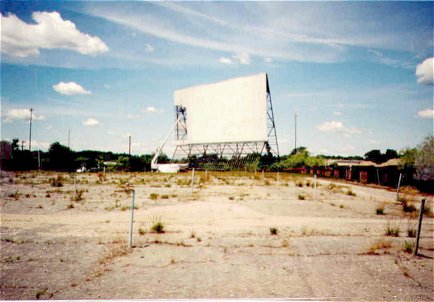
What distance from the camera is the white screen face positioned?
36562 millimetres

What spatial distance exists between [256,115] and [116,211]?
28.8 m

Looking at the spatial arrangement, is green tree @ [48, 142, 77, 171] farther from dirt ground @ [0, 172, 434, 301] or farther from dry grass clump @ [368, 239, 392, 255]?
dry grass clump @ [368, 239, 392, 255]

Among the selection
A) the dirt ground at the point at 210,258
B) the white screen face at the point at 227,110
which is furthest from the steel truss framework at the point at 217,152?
the dirt ground at the point at 210,258

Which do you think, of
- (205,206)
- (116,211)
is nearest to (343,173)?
(205,206)

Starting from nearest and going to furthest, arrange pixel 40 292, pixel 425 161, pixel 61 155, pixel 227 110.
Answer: pixel 40 292 → pixel 425 161 → pixel 61 155 → pixel 227 110

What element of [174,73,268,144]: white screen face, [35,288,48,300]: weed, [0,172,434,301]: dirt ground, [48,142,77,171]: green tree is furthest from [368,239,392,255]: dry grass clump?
[48,142,77,171]: green tree

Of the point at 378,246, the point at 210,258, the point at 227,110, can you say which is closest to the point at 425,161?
the point at 378,246

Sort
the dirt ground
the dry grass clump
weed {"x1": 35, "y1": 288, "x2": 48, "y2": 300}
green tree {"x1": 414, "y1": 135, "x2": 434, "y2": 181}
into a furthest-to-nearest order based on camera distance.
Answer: green tree {"x1": 414, "y1": 135, "x2": 434, "y2": 181} < the dry grass clump < the dirt ground < weed {"x1": 35, "y1": 288, "x2": 48, "y2": 300}

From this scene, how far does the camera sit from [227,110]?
129 ft

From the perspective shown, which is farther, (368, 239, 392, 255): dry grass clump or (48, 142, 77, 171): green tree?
(48, 142, 77, 171): green tree

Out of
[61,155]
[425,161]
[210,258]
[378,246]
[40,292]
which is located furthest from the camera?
[61,155]

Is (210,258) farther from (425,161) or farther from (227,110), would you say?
(227,110)

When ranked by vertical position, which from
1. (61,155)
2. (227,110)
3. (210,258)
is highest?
(227,110)

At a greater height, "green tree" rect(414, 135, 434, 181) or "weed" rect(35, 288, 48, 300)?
"green tree" rect(414, 135, 434, 181)
